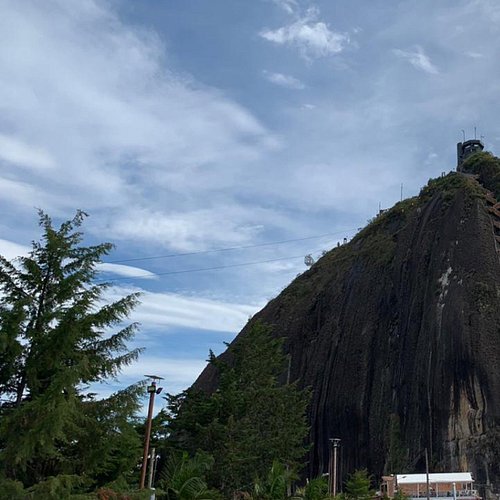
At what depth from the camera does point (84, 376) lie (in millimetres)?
11680

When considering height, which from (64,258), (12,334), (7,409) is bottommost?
(7,409)

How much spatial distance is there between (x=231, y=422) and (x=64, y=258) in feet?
57.6

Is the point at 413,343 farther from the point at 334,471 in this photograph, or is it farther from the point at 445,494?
the point at 334,471

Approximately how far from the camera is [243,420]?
30266 mm

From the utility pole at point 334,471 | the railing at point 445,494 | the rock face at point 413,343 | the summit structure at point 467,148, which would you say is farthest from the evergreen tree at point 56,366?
the summit structure at point 467,148

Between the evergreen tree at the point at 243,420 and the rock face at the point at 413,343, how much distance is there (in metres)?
11.1

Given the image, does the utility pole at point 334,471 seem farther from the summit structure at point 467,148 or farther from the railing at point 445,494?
the summit structure at point 467,148

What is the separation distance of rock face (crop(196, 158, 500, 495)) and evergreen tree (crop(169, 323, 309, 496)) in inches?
437

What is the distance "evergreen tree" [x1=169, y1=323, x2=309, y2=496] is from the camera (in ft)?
92.8

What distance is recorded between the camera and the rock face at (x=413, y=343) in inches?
1666

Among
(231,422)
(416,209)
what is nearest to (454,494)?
(231,422)

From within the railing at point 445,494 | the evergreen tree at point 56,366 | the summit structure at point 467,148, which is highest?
the summit structure at point 467,148

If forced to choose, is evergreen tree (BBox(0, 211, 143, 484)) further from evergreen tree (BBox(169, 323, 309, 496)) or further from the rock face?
the rock face

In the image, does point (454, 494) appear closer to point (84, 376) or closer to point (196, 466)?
point (196, 466)
